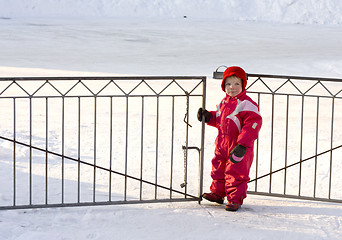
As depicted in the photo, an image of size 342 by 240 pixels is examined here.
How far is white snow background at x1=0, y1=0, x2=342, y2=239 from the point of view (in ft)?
14.3

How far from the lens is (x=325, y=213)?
476 centimetres

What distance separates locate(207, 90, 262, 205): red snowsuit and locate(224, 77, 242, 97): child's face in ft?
0.11

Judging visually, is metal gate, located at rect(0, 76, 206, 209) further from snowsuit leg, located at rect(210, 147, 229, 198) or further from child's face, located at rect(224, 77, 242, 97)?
Answer: child's face, located at rect(224, 77, 242, 97)

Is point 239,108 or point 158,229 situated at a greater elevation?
point 239,108

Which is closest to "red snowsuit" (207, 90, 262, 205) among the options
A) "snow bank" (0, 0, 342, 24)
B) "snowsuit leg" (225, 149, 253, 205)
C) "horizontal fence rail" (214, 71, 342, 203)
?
"snowsuit leg" (225, 149, 253, 205)

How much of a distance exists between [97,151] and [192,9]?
101ft

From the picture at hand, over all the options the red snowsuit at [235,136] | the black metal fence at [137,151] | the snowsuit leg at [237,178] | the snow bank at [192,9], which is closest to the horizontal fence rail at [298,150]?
the black metal fence at [137,151]

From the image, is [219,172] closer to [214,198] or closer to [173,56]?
[214,198]

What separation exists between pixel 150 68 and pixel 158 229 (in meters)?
10.7

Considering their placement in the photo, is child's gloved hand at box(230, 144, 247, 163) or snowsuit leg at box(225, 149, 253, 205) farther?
snowsuit leg at box(225, 149, 253, 205)

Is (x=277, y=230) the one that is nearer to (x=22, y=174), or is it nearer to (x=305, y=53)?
(x=22, y=174)

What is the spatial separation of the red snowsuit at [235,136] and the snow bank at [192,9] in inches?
1232

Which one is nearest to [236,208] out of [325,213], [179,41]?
[325,213]

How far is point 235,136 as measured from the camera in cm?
464
